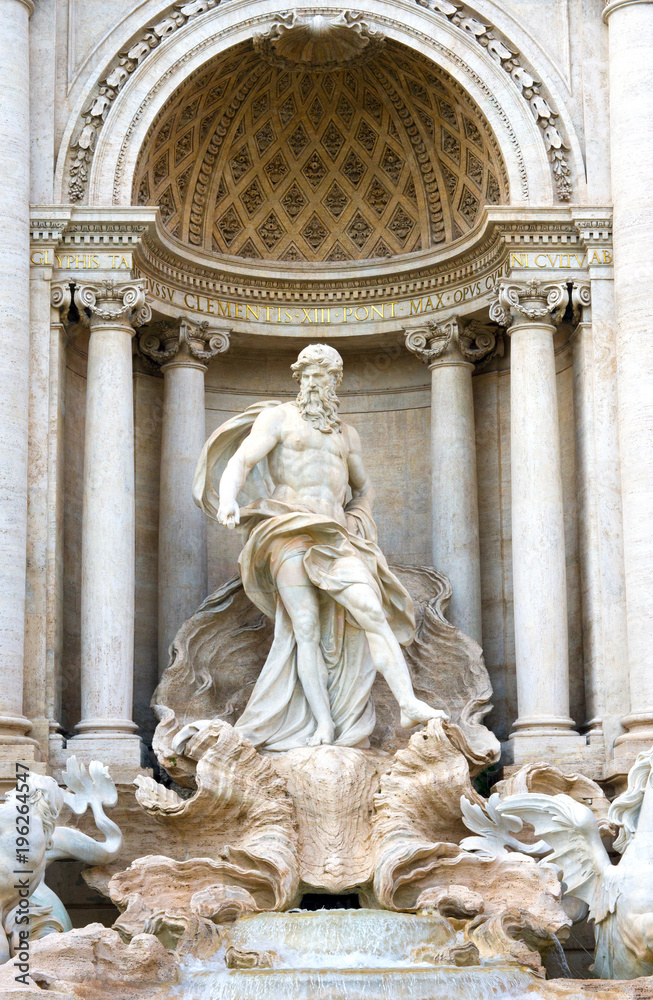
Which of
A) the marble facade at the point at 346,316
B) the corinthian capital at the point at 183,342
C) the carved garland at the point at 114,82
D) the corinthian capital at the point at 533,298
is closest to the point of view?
the marble facade at the point at 346,316

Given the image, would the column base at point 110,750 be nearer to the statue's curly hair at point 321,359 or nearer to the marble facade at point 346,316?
the marble facade at point 346,316

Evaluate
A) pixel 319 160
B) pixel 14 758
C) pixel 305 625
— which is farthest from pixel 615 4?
pixel 14 758

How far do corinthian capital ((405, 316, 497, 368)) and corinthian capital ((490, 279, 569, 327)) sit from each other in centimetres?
116

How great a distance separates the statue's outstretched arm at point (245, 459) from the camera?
52.5ft

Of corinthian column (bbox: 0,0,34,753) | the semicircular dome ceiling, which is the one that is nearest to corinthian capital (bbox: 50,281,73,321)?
corinthian column (bbox: 0,0,34,753)

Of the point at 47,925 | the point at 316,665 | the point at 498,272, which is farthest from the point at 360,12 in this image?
the point at 47,925

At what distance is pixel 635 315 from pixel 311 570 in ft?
12.7

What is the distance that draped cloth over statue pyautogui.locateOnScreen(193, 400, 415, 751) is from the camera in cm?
1655

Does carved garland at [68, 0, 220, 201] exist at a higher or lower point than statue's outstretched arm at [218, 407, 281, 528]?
higher

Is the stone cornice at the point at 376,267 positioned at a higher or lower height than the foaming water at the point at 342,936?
higher

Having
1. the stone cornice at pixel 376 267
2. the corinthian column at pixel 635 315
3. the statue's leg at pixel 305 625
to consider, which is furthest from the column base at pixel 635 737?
the stone cornice at pixel 376 267

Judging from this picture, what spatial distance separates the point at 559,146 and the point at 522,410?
2653 millimetres

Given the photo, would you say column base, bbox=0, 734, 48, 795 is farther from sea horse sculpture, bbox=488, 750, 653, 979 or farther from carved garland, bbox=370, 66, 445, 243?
carved garland, bbox=370, 66, 445, 243

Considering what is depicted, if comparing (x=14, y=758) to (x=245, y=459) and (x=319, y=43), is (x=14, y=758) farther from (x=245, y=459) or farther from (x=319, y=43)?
(x=319, y=43)
